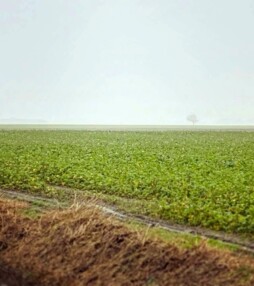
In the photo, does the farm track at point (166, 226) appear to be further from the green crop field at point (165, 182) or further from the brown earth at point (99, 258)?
the brown earth at point (99, 258)

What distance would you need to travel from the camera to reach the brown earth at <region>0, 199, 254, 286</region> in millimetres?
5812

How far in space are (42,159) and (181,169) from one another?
7.93 metres

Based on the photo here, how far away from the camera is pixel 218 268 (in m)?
5.95

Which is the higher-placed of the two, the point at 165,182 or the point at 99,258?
the point at 165,182

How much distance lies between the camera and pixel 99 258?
6.37 meters

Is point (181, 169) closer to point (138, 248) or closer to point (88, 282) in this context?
point (138, 248)

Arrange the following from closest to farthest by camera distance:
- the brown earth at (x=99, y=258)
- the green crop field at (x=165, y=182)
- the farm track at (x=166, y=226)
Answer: the brown earth at (x=99, y=258)
the farm track at (x=166, y=226)
the green crop field at (x=165, y=182)

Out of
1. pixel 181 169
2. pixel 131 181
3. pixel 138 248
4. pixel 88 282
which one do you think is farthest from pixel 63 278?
pixel 181 169

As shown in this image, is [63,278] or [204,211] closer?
[63,278]

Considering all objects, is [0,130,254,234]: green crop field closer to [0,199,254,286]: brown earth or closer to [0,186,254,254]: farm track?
[0,186,254,254]: farm track

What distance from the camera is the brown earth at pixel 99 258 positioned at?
19.1 ft

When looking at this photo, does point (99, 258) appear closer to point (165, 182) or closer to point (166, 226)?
point (166, 226)

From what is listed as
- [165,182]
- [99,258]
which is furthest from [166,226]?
[165,182]

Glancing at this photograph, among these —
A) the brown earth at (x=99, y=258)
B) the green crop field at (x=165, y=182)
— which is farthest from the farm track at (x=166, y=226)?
the brown earth at (x=99, y=258)
